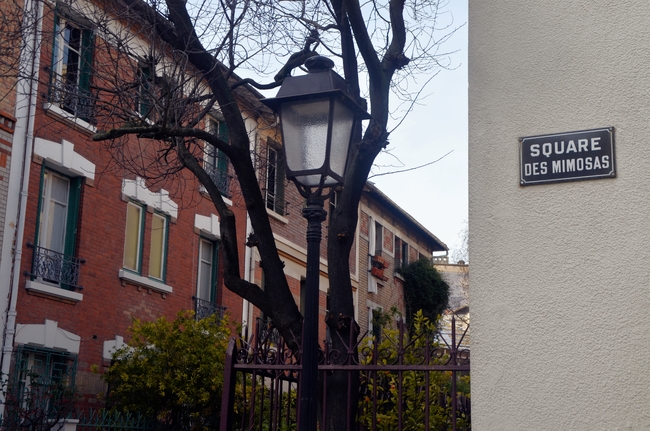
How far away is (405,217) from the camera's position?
105 ft

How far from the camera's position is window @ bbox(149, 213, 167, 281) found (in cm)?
1792

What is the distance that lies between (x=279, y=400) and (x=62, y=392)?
782 centimetres

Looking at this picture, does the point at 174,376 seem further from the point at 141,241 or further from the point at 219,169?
the point at 219,169

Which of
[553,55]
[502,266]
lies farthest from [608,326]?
[553,55]

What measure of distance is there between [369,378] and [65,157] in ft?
30.7

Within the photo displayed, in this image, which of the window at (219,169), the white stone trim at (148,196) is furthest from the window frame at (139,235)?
the window at (219,169)

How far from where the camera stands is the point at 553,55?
16.4ft

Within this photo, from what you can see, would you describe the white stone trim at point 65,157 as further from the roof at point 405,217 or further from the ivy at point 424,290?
the ivy at point 424,290

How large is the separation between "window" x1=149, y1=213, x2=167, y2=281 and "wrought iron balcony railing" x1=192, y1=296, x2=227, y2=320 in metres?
1.32

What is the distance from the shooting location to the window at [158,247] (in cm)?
1792

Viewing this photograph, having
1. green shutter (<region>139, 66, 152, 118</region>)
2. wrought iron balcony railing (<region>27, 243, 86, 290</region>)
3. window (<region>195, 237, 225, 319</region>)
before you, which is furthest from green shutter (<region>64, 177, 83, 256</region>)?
green shutter (<region>139, 66, 152, 118</region>)

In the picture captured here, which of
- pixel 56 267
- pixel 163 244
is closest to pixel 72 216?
pixel 56 267

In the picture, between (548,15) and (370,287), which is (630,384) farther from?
(370,287)

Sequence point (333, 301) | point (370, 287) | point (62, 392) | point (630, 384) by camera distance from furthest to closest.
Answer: point (370, 287)
point (62, 392)
point (333, 301)
point (630, 384)
